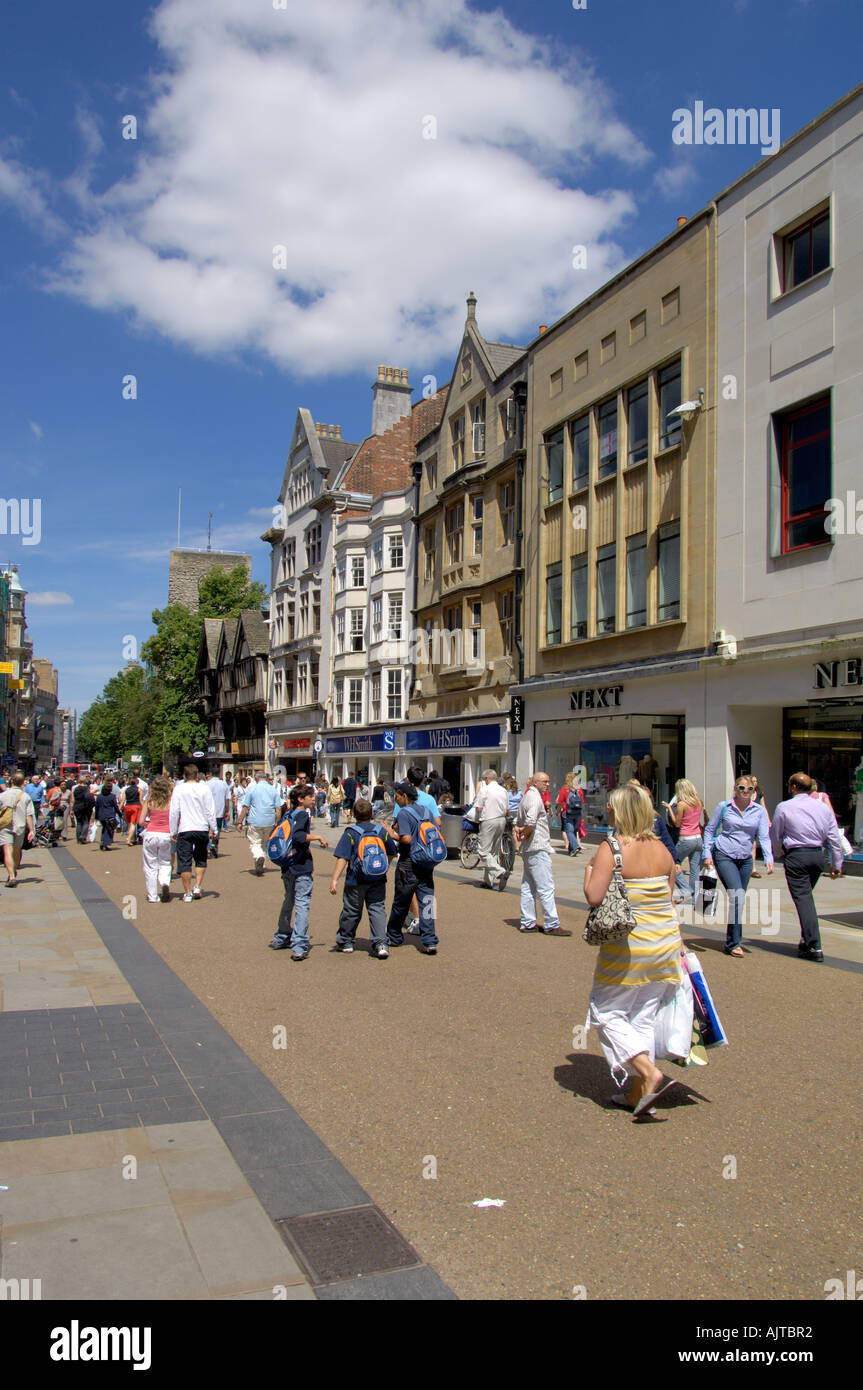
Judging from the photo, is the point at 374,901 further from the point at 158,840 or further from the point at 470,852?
the point at 470,852

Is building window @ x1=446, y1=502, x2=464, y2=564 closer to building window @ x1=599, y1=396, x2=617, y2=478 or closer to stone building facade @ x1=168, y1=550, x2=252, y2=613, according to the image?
building window @ x1=599, y1=396, x2=617, y2=478

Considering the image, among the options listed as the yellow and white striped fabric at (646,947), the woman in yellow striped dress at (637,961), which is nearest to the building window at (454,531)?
the woman in yellow striped dress at (637,961)

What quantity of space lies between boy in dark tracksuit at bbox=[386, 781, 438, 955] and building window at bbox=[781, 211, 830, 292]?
14308 mm

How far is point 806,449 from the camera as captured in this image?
19.3m

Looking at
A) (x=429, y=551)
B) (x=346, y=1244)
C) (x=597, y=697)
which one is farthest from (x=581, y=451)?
(x=346, y=1244)

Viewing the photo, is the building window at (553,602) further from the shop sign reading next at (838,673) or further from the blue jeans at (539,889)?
the blue jeans at (539,889)

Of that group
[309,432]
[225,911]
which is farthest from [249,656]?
[225,911]

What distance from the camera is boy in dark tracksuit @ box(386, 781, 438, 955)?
1013 centimetres

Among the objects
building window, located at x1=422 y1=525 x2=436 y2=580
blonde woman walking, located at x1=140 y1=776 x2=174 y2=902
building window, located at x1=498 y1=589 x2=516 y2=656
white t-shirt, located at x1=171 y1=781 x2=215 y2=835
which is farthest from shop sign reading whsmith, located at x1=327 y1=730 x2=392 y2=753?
blonde woman walking, located at x1=140 y1=776 x2=174 y2=902

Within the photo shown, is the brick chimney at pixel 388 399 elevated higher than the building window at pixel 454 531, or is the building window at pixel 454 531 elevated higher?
the brick chimney at pixel 388 399

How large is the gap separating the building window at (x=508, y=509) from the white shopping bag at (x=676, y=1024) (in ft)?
88.6

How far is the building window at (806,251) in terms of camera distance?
19109 millimetres
